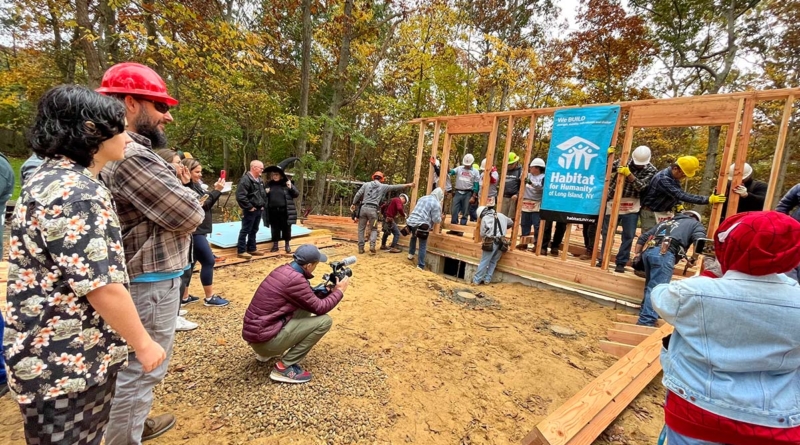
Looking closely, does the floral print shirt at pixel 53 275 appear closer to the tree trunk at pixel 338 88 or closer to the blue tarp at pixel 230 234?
the blue tarp at pixel 230 234

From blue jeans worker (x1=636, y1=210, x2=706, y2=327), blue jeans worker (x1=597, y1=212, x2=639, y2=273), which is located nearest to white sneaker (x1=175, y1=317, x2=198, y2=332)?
blue jeans worker (x1=636, y1=210, x2=706, y2=327)

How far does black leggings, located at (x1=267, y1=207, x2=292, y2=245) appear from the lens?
6.50m

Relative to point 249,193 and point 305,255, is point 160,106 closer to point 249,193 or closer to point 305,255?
point 305,255

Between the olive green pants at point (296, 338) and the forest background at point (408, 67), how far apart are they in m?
6.20

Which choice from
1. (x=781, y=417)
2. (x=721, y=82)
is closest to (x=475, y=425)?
(x=781, y=417)

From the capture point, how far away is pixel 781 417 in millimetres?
1276

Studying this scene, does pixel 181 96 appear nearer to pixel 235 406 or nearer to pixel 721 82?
pixel 235 406

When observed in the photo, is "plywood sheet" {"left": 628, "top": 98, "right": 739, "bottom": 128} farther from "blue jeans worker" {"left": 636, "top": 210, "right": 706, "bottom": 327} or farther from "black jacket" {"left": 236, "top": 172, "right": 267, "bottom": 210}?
"black jacket" {"left": 236, "top": 172, "right": 267, "bottom": 210}

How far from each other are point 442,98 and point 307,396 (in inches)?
563

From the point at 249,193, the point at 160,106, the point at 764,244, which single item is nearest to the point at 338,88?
the point at 249,193

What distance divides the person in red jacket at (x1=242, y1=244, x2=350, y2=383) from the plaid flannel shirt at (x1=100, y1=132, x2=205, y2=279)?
1.03 metres

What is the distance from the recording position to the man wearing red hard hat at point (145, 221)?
5.20ft

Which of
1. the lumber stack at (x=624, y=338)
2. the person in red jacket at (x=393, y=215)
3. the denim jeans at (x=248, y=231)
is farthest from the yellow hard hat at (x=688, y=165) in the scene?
the denim jeans at (x=248, y=231)

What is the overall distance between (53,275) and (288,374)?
7.05 ft
